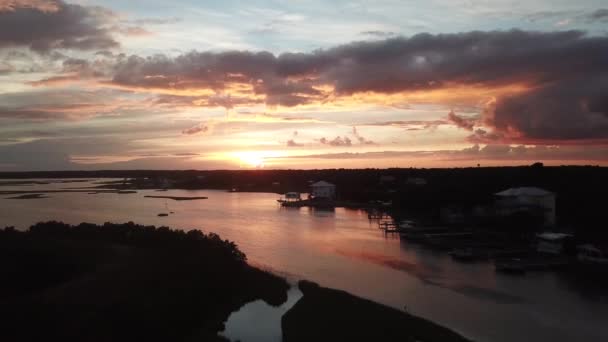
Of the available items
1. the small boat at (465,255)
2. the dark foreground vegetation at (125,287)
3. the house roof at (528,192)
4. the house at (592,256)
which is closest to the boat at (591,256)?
the house at (592,256)

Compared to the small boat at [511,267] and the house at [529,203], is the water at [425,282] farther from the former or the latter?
the house at [529,203]

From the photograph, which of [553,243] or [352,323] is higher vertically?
[553,243]

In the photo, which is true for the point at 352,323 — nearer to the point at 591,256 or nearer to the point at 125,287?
the point at 125,287

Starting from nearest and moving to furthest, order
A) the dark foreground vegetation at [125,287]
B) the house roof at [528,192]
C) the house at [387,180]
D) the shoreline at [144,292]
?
1. the dark foreground vegetation at [125,287]
2. the shoreline at [144,292]
3. the house roof at [528,192]
4. the house at [387,180]

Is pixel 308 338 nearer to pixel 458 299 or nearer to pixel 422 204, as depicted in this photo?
pixel 458 299

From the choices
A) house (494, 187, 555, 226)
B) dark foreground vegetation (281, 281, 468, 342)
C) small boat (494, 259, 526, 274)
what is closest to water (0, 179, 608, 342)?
small boat (494, 259, 526, 274)

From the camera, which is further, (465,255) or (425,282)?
(465,255)

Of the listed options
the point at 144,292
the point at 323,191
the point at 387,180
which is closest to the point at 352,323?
the point at 144,292
